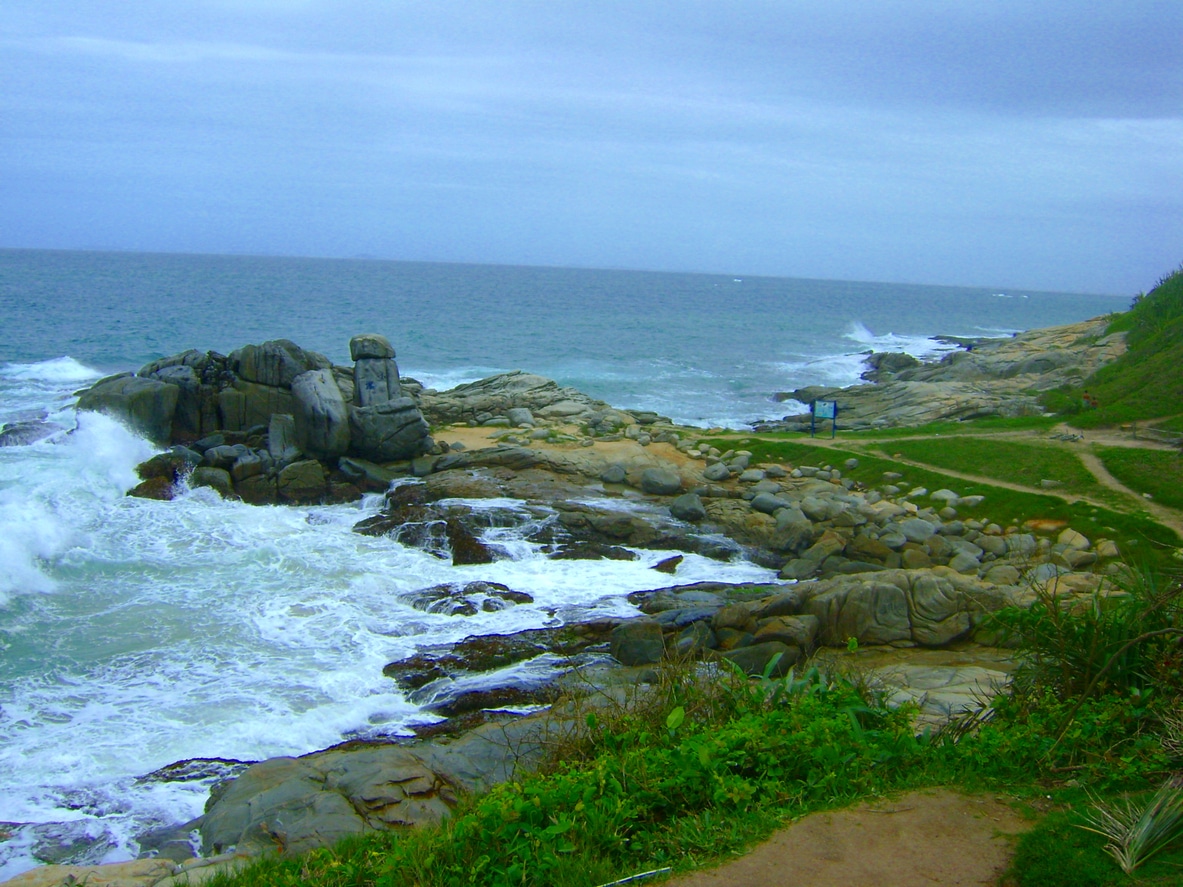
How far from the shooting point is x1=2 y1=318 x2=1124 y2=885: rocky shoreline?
9.45m

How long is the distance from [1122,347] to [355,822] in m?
41.4

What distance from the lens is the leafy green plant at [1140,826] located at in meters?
5.17

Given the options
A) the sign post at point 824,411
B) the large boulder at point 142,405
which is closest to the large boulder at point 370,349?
the large boulder at point 142,405

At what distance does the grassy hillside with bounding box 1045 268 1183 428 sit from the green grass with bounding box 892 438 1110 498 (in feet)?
11.3

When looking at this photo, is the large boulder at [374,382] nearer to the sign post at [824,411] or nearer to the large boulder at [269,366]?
the large boulder at [269,366]

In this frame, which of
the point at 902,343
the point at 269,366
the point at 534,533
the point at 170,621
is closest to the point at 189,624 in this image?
the point at 170,621

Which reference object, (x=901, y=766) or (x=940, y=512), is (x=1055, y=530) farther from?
(x=901, y=766)

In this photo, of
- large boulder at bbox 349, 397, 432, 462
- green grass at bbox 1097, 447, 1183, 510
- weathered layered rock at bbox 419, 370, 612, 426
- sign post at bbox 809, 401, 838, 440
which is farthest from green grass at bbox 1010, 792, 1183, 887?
weathered layered rock at bbox 419, 370, 612, 426

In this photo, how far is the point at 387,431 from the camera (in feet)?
83.5

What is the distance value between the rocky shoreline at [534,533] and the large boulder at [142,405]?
0.06 metres

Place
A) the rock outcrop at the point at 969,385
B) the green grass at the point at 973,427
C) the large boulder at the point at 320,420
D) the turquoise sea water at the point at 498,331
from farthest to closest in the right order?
the turquoise sea water at the point at 498,331 → the rock outcrop at the point at 969,385 → the green grass at the point at 973,427 → the large boulder at the point at 320,420

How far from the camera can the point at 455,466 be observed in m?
25.3

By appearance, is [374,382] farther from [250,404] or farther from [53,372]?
[53,372]

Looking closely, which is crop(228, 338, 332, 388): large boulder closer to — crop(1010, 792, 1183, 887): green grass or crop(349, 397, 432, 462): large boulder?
crop(349, 397, 432, 462): large boulder
